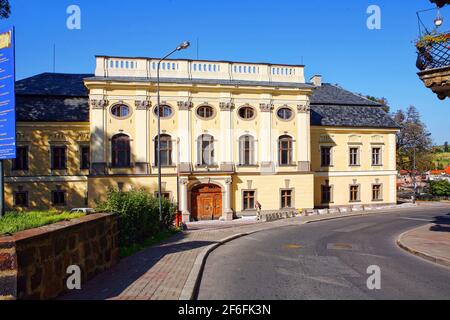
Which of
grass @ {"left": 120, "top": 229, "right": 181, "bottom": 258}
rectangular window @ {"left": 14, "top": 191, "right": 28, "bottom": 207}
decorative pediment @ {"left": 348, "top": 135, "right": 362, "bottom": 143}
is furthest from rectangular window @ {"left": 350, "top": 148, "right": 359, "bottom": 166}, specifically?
rectangular window @ {"left": 14, "top": 191, "right": 28, "bottom": 207}

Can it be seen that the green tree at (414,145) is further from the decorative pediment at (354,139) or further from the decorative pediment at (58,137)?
the decorative pediment at (58,137)

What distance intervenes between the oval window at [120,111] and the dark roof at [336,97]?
59.9 feet

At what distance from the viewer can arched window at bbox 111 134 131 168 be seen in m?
30.1

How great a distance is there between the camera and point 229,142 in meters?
31.5

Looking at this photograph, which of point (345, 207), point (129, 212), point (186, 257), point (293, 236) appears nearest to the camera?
point (186, 257)

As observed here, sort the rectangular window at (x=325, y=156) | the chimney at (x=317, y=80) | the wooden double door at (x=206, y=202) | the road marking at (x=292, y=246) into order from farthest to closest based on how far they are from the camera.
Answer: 1. the chimney at (x=317, y=80)
2. the rectangular window at (x=325, y=156)
3. the wooden double door at (x=206, y=202)
4. the road marking at (x=292, y=246)

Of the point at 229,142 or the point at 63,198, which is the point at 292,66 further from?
the point at 63,198

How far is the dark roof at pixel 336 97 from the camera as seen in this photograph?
127 ft

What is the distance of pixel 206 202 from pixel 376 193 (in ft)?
60.0

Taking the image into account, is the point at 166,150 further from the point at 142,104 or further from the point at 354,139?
the point at 354,139

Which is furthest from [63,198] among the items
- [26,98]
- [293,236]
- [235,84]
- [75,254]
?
[75,254]

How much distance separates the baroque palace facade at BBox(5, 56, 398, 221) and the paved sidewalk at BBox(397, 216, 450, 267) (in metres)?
14.7

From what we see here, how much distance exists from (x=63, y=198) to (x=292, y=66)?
22486mm

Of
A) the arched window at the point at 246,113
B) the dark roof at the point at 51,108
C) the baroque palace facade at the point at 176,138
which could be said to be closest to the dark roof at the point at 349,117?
the baroque palace facade at the point at 176,138
